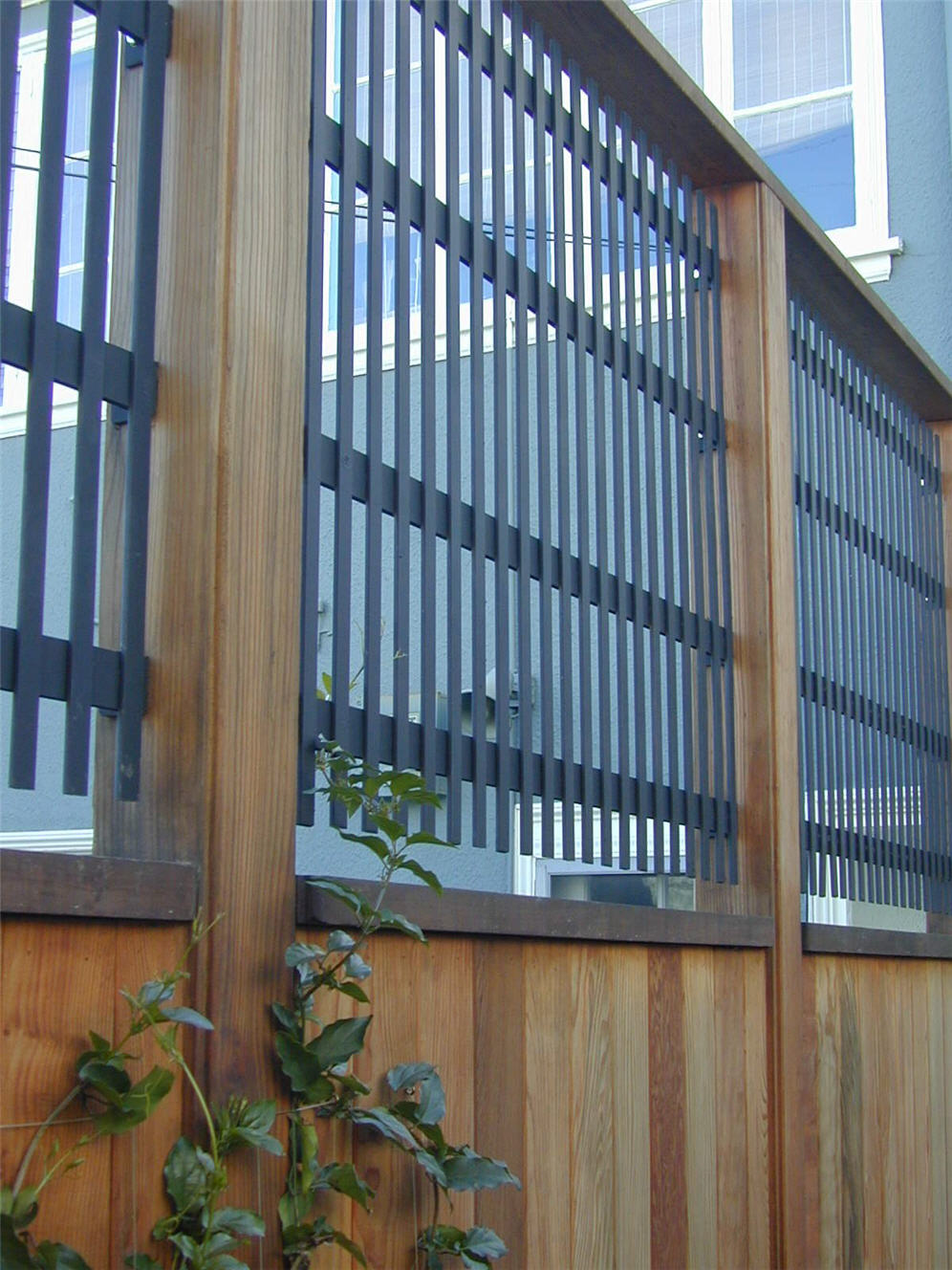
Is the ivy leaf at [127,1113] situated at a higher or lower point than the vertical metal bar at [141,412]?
lower

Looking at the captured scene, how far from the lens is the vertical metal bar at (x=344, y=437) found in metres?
1.71

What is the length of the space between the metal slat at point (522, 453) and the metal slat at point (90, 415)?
0.76m

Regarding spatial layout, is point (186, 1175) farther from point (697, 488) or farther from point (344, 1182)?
point (697, 488)

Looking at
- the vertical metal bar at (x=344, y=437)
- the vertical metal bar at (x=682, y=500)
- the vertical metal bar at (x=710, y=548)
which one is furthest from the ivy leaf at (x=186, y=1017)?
the vertical metal bar at (x=710, y=548)

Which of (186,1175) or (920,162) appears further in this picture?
(920,162)

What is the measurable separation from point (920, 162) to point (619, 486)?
3.70 metres

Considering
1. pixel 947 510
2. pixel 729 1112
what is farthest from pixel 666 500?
pixel 947 510

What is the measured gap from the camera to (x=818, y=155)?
5.98 m

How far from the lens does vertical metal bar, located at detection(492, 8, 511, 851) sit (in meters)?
2.04

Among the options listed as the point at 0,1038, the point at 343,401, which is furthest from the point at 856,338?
the point at 0,1038

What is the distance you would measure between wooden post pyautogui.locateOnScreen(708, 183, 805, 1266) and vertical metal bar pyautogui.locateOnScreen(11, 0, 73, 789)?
1684mm

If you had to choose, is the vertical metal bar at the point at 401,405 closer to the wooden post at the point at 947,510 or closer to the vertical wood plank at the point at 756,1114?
the vertical wood plank at the point at 756,1114

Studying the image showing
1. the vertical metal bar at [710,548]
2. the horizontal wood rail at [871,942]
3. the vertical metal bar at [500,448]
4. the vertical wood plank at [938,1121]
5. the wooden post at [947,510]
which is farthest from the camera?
the wooden post at [947,510]

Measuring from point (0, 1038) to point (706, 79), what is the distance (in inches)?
224
